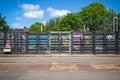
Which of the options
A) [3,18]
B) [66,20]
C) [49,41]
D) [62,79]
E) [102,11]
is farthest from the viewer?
[66,20]

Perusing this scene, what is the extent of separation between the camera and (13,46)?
23.8 meters

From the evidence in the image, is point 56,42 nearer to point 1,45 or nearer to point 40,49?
point 40,49

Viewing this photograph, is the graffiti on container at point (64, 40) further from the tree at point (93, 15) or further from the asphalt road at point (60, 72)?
the tree at point (93, 15)

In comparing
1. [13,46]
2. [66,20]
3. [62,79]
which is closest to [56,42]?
[13,46]

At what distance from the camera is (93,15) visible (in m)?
60.8

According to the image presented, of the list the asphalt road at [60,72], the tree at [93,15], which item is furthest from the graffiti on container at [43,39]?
the tree at [93,15]

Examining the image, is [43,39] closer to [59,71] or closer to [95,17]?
[59,71]

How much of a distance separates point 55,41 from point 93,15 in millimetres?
38842

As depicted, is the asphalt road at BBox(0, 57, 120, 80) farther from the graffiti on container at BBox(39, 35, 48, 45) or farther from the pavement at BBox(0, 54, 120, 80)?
the graffiti on container at BBox(39, 35, 48, 45)

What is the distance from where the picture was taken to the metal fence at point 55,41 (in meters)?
23.6

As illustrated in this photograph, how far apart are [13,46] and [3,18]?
3385 centimetres

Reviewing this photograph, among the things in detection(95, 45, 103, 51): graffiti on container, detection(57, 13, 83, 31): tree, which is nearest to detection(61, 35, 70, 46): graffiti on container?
detection(95, 45, 103, 51): graffiti on container

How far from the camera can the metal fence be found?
930 inches

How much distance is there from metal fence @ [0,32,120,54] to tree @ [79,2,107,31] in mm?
37131
